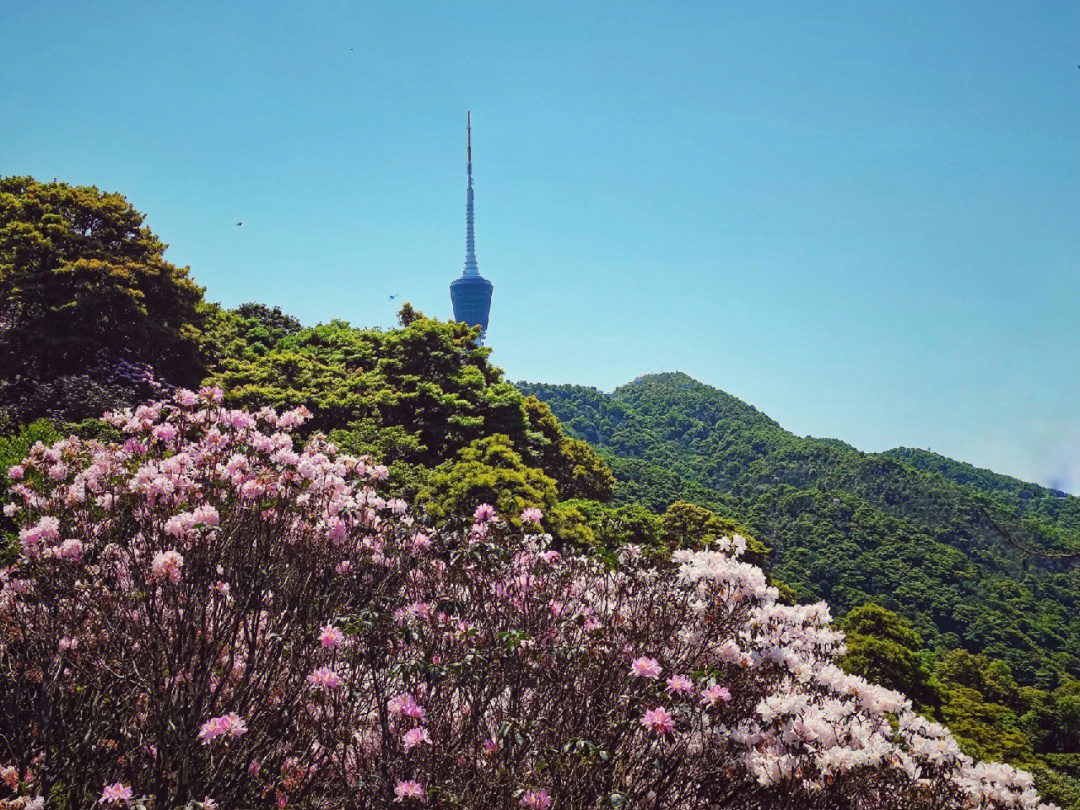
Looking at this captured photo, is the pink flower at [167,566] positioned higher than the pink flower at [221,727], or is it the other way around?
the pink flower at [167,566]

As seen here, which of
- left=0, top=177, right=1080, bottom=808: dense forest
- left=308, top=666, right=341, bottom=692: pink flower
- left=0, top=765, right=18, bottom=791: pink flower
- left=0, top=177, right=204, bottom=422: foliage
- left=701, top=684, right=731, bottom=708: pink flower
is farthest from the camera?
left=0, top=177, right=204, bottom=422: foliage

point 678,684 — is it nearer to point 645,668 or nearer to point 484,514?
point 645,668

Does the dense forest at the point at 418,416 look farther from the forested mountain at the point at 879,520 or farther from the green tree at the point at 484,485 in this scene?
the forested mountain at the point at 879,520

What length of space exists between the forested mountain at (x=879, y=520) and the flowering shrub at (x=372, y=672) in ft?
35.5

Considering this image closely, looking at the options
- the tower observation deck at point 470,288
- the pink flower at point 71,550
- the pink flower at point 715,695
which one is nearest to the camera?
the pink flower at point 715,695

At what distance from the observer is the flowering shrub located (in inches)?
138

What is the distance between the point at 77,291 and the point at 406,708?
14542 mm

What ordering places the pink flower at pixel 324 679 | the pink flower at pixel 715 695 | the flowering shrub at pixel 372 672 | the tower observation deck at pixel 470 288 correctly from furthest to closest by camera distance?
the tower observation deck at pixel 470 288
the pink flower at pixel 715 695
the pink flower at pixel 324 679
the flowering shrub at pixel 372 672

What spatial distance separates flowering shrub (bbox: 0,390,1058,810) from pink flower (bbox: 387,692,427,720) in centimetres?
2

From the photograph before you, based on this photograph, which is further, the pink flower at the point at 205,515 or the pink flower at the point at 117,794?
the pink flower at the point at 205,515

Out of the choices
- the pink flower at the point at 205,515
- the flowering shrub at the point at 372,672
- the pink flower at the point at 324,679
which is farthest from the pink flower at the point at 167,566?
the pink flower at the point at 324,679

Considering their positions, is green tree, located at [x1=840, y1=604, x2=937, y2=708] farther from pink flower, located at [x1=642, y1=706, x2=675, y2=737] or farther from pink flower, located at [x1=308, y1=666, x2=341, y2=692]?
pink flower, located at [x1=308, y1=666, x2=341, y2=692]

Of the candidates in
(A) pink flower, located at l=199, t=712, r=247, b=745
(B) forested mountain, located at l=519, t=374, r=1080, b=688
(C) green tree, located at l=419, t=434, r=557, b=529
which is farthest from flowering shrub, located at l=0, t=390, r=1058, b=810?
(B) forested mountain, located at l=519, t=374, r=1080, b=688

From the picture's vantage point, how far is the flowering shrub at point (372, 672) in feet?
11.5
